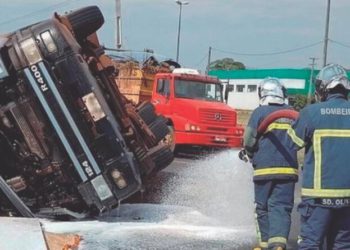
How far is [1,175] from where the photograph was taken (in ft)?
23.2

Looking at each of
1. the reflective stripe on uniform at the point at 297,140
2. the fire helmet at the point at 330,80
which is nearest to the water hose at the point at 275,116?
the fire helmet at the point at 330,80

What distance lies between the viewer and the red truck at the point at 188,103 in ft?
55.3

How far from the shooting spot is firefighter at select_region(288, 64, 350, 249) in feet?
15.0

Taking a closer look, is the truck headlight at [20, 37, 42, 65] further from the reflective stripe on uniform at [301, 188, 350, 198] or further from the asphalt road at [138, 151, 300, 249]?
the reflective stripe on uniform at [301, 188, 350, 198]

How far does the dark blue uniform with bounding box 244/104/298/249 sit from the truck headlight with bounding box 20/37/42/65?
7.57 ft

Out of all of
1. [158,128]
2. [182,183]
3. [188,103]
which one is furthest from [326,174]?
[188,103]

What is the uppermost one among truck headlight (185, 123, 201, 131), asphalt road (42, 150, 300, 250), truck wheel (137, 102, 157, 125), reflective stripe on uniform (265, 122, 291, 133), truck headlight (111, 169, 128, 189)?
reflective stripe on uniform (265, 122, 291, 133)

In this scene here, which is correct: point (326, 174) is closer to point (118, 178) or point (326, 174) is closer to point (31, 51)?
point (118, 178)

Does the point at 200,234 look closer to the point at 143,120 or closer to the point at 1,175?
the point at 143,120

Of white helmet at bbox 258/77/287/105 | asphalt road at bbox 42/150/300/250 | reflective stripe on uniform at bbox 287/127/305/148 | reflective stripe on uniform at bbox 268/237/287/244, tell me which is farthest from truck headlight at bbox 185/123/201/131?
reflective stripe on uniform at bbox 287/127/305/148

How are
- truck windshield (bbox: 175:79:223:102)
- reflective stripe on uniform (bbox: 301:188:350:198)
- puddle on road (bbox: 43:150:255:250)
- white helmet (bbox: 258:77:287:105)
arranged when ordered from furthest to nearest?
truck windshield (bbox: 175:79:223:102)
puddle on road (bbox: 43:150:255:250)
white helmet (bbox: 258:77:287:105)
reflective stripe on uniform (bbox: 301:188:350:198)

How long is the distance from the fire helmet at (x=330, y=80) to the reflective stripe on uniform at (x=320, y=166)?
0.34 metres

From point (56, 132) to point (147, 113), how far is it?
65.9 inches

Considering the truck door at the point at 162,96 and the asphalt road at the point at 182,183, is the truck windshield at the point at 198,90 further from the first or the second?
the asphalt road at the point at 182,183
